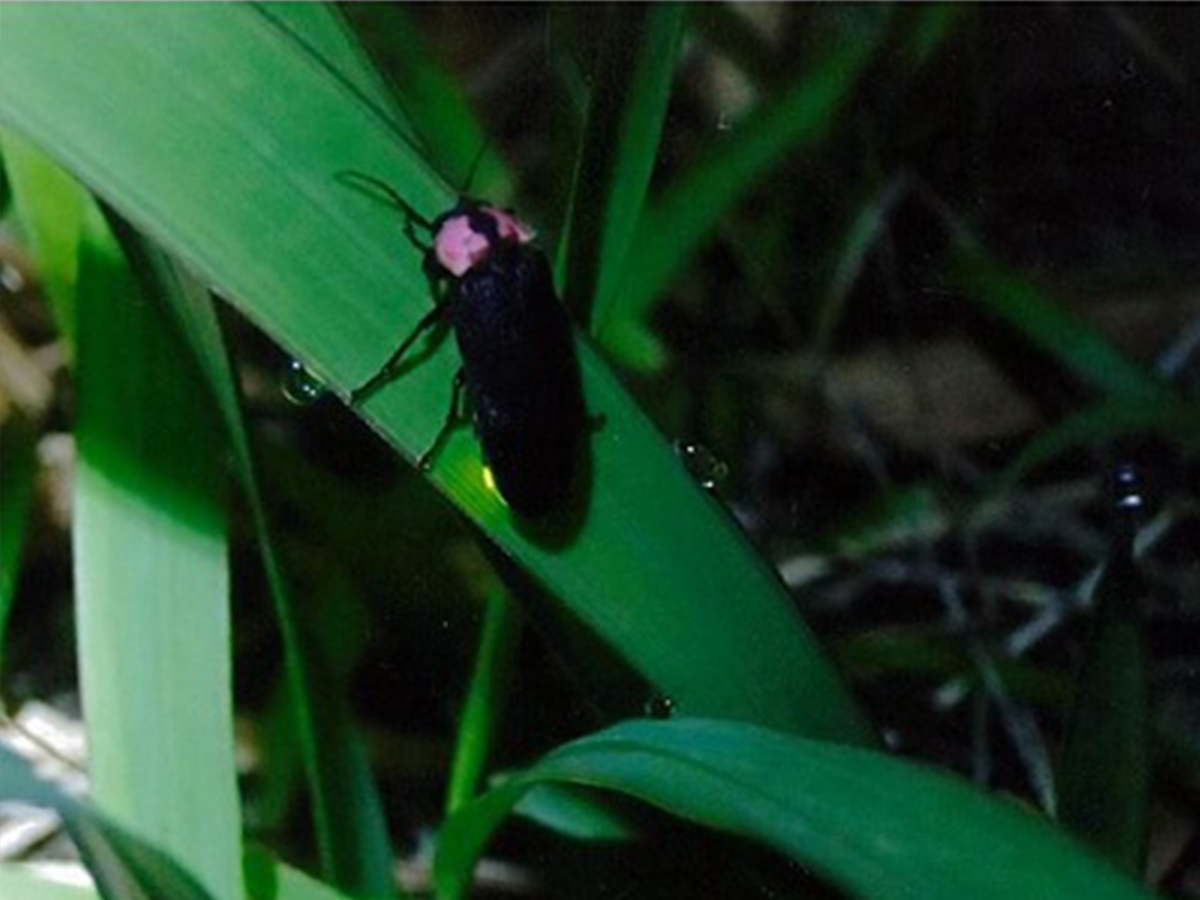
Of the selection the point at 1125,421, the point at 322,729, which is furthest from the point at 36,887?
the point at 1125,421

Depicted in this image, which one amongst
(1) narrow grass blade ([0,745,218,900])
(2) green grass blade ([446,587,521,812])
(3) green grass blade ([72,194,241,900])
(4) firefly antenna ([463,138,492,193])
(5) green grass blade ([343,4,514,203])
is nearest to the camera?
(1) narrow grass blade ([0,745,218,900])

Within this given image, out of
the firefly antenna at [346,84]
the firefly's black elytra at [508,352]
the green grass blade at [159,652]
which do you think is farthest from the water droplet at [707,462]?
the firefly antenna at [346,84]

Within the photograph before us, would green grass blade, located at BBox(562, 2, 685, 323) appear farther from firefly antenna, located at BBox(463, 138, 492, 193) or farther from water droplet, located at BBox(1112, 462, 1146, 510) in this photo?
water droplet, located at BBox(1112, 462, 1146, 510)

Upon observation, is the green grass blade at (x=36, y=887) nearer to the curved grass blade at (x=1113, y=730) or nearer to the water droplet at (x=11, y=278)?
the curved grass blade at (x=1113, y=730)

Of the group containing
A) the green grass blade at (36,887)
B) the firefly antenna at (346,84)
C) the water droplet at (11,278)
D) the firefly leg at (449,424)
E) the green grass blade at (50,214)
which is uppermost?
the water droplet at (11,278)

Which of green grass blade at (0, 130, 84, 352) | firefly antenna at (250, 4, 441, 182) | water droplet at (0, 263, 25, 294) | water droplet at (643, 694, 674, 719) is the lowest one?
water droplet at (643, 694, 674, 719)

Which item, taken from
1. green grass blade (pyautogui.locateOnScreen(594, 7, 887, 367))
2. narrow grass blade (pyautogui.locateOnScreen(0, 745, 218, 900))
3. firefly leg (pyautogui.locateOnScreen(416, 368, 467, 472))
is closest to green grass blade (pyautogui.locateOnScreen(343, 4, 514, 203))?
green grass blade (pyautogui.locateOnScreen(594, 7, 887, 367))

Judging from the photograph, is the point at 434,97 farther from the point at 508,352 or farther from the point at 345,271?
the point at 345,271
